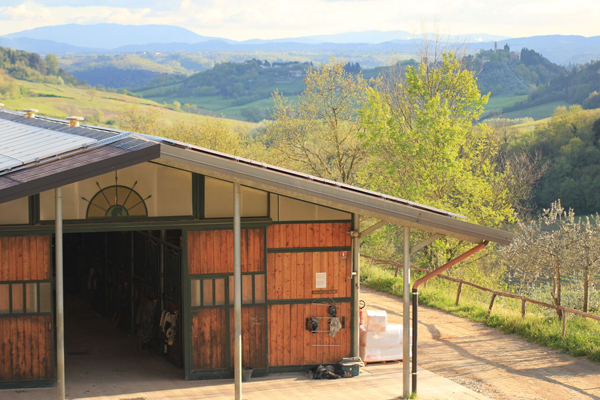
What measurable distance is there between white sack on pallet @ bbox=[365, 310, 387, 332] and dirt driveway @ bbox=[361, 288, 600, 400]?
1.34m

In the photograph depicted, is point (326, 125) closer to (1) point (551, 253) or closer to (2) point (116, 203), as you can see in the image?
(1) point (551, 253)

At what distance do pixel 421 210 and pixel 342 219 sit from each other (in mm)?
2253

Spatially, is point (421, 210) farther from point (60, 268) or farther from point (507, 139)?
point (507, 139)

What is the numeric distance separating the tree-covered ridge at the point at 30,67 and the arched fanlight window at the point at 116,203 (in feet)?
370

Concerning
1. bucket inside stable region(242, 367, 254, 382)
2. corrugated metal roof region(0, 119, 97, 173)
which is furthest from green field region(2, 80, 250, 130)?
bucket inside stable region(242, 367, 254, 382)

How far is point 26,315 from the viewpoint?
38.0 ft

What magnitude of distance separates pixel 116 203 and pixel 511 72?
112 m

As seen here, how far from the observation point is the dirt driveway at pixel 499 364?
12.7 m

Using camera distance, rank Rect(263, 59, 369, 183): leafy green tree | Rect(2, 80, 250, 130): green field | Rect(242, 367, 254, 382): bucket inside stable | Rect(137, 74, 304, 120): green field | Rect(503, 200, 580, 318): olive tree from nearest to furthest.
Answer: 1. Rect(242, 367, 254, 382): bucket inside stable
2. Rect(503, 200, 580, 318): olive tree
3. Rect(263, 59, 369, 183): leafy green tree
4. Rect(2, 80, 250, 130): green field
5. Rect(137, 74, 304, 120): green field

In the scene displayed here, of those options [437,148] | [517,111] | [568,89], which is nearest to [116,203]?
[437,148]

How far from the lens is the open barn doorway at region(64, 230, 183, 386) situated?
515 inches

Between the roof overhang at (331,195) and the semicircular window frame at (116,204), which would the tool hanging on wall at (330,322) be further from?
the semicircular window frame at (116,204)

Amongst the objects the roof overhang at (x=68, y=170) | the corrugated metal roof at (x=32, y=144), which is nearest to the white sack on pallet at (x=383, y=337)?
the roof overhang at (x=68, y=170)

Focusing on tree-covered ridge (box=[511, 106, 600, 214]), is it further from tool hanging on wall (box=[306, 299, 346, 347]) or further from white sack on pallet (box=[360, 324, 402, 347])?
tool hanging on wall (box=[306, 299, 346, 347])
